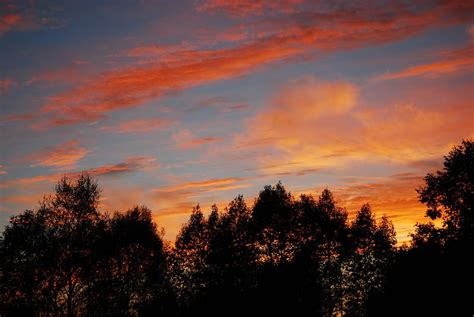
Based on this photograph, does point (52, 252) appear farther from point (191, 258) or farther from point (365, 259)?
point (365, 259)

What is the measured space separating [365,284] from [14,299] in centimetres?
6988

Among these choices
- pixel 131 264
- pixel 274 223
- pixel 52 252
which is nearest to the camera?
pixel 52 252

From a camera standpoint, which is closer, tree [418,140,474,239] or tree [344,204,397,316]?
tree [418,140,474,239]

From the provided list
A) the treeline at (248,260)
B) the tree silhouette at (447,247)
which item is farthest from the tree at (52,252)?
the tree silhouette at (447,247)

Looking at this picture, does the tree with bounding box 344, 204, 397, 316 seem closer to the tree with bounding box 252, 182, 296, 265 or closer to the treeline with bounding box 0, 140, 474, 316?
the treeline with bounding box 0, 140, 474, 316

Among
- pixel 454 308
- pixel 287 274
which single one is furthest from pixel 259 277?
pixel 454 308

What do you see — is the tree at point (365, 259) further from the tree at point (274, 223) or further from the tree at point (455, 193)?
the tree at point (455, 193)

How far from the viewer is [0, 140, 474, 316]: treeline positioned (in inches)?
2456

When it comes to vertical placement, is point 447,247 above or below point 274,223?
below

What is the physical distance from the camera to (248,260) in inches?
3568

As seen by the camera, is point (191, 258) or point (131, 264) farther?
point (191, 258)

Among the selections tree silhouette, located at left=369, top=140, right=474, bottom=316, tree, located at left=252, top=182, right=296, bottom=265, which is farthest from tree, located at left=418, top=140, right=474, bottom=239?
tree, located at left=252, top=182, right=296, bottom=265

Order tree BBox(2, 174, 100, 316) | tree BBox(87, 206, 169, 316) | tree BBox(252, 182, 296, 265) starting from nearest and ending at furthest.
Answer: tree BBox(2, 174, 100, 316), tree BBox(87, 206, 169, 316), tree BBox(252, 182, 296, 265)

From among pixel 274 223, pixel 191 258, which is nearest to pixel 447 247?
pixel 274 223
